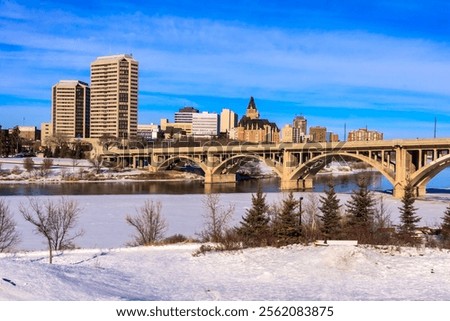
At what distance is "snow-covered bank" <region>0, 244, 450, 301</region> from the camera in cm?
1035

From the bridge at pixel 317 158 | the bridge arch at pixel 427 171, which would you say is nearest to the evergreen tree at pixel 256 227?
the bridge at pixel 317 158

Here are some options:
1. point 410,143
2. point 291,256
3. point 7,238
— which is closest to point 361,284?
point 291,256

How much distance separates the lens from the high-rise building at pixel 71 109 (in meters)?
163

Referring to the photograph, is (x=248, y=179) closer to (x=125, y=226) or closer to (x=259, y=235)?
(x=125, y=226)

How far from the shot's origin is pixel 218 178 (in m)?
75.1

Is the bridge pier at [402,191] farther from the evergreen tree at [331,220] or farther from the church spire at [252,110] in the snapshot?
the church spire at [252,110]

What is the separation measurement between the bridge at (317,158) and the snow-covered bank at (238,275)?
105 feet

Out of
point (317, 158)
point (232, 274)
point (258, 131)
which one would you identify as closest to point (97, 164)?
point (317, 158)

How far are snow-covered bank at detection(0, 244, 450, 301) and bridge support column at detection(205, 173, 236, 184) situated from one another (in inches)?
2237

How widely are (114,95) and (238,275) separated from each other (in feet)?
463

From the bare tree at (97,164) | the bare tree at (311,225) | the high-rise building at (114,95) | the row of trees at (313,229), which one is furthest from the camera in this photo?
the high-rise building at (114,95)

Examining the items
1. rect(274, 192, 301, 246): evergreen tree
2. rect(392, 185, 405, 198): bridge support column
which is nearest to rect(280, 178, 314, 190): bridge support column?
rect(392, 185, 405, 198): bridge support column

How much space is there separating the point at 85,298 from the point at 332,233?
43.0 ft

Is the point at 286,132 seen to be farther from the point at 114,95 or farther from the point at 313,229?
the point at 313,229
